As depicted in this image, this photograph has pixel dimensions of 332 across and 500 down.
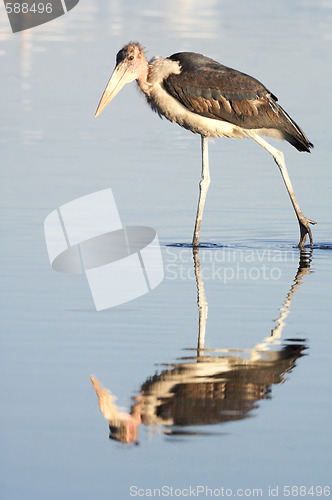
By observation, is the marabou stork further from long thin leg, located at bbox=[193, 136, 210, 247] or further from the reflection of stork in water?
the reflection of stork in water

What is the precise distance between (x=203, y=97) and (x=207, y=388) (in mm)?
5029

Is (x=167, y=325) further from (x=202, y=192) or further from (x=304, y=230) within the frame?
(x=202, y=192)

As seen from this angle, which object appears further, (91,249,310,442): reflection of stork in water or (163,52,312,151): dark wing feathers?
(163,52,312,151): dark wing feathers

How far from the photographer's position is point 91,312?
8.23m

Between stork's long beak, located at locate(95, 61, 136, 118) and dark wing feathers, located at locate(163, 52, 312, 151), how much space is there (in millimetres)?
395

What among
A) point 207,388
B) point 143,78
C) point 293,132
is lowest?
point 293,132

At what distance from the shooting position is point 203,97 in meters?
11.1

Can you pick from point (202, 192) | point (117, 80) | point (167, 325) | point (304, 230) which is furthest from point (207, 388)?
point (117, 80)

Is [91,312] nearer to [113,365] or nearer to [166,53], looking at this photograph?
[113,365]

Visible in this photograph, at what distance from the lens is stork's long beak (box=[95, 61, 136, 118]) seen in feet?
37.2

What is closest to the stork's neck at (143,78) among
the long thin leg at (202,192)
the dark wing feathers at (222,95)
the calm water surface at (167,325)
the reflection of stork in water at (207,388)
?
the dark wing feathers at (222,95)

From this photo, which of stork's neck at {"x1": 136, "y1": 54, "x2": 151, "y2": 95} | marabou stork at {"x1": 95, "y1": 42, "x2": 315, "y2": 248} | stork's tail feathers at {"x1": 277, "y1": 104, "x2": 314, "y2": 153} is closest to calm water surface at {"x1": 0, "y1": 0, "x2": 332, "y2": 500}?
stork's tail feathers at {"x1": 277, "y1": 104, "x2": 314, "y2": 153}

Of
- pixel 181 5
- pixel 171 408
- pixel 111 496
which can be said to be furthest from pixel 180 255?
pixel 181 5

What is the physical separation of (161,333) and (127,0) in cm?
2828
